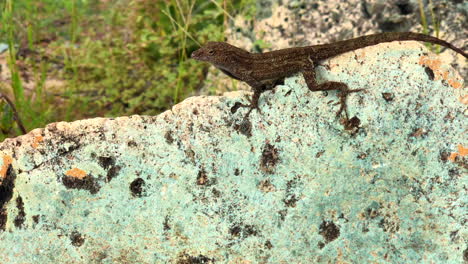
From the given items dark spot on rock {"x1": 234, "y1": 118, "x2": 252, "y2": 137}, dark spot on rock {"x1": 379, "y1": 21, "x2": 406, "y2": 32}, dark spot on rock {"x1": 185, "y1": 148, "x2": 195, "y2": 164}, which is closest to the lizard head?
dark spot on rock {"x1": 234, "y1": 118, "x2": 252, "y2": 137}

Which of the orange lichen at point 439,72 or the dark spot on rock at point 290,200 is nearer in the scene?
the orange lichen at point 439,72

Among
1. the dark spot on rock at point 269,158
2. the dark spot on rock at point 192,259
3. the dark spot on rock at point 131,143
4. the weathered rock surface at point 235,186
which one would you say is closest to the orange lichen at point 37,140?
the weathered rock surface at point 235,186

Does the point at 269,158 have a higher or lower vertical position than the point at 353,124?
lower

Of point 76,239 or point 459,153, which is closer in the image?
point 459,153

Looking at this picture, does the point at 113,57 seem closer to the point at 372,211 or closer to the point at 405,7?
the point at 405,7

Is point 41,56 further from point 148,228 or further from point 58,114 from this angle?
point 148,228

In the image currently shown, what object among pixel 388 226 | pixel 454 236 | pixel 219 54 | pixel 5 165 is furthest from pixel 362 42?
pixel 5 165

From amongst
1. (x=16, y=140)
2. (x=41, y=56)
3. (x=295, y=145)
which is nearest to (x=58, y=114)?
(x=41, y=56)

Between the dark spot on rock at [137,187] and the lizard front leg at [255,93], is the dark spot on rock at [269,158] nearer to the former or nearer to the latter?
the lizard front leg at [255,93]
